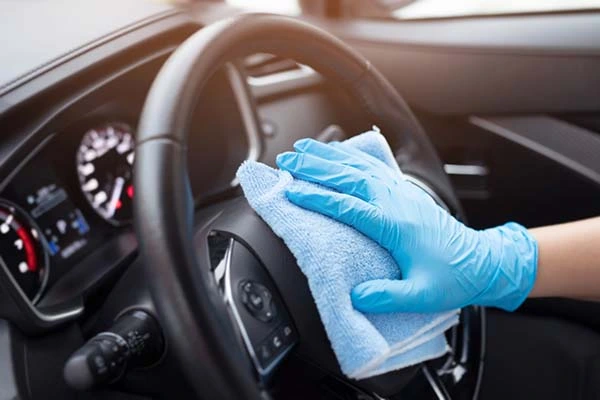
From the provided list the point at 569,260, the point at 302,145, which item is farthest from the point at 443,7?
the point at 302,145

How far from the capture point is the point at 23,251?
97cm

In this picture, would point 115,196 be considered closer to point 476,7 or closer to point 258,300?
point 258,300

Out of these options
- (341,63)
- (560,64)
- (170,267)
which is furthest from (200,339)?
(560,64)

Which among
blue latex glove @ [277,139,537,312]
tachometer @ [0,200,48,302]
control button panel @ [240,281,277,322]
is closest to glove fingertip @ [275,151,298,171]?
blue latex glove @ [277,139,537,312]

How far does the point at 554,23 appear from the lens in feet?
4.77

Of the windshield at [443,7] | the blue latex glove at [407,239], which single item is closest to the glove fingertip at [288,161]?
the blue latex glove at [407,239]

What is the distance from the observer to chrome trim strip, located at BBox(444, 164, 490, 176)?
5.02 feet

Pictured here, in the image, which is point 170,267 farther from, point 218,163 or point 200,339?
point 218,163

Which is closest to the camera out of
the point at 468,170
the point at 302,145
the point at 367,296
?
the point at 367,296

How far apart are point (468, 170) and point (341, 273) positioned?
88 cm

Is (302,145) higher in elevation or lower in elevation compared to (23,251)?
higher

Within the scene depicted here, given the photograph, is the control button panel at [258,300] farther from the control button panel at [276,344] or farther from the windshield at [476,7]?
the windshield at [476,7]

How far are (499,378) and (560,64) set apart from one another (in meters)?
0.58

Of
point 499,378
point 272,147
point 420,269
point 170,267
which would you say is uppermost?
point 170,267
